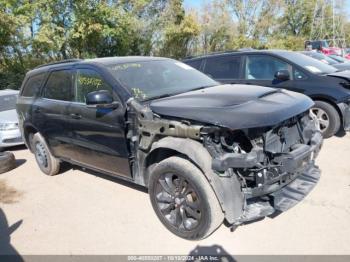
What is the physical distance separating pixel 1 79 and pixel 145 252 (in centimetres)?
1341

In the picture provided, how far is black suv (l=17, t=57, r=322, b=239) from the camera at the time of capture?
3.19 meters

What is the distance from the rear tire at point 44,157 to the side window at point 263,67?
4.01 meters

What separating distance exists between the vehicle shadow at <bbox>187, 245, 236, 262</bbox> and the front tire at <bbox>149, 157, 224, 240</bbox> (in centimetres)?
12

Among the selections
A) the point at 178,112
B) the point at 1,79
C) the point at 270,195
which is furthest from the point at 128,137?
the point at 1,79

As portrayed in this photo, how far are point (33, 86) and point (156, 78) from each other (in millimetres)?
2499

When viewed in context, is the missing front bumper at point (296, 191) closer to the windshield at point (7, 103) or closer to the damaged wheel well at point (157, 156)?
the damaged wheel well at point (157, 156)

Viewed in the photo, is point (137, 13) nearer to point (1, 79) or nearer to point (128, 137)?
point (1, 79)

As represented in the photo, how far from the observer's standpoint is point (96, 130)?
168 inches

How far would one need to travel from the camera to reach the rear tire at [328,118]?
6.22 metres

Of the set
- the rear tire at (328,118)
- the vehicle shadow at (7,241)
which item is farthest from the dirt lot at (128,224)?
the rear tire at (328,118)

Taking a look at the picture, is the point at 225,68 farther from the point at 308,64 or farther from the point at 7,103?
the point at 7,103

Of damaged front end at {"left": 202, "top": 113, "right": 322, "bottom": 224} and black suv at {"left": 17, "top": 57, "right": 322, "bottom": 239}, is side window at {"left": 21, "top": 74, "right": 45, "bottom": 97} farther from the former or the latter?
damaged front end at {"left": 202, "top": 113, "right": 322, "bottom": 224}

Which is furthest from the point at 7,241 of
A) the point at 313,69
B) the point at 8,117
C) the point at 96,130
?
the point at 313,69

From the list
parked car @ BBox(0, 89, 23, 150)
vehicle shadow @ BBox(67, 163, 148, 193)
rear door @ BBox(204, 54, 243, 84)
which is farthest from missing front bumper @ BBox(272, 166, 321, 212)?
parked car @ BBox(0, 89, 23, 150)
